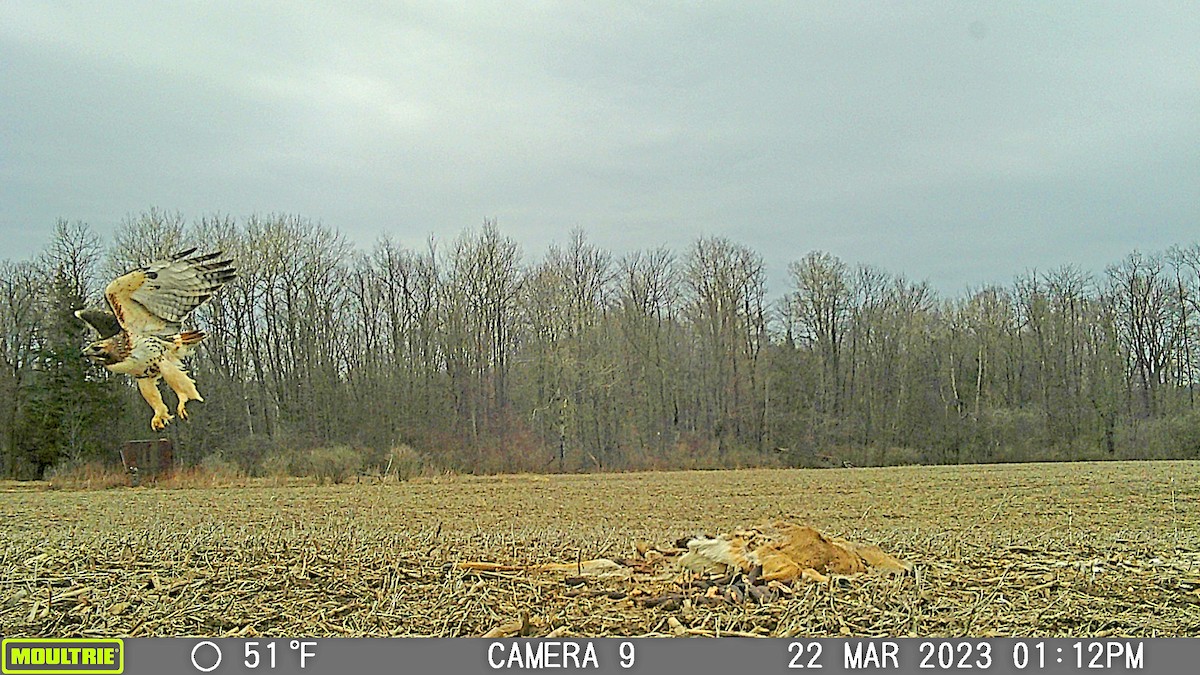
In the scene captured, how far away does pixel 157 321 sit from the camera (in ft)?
16.4

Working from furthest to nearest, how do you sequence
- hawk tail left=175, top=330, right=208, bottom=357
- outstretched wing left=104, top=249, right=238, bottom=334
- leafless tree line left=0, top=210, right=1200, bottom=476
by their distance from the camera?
leafless tree line left=0, top=210, right=1200, bottom=476
outstretched wing left=104, top=249, right=238, bottom=334
hawk tail left=175, top=330, right=208, bottom=357

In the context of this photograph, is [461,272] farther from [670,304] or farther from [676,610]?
[676,610]

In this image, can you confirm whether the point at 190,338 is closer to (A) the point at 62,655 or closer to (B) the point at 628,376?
(A) the point at 62,655

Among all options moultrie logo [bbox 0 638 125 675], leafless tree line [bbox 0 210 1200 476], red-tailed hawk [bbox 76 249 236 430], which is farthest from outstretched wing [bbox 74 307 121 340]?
leafless tree line [bbox 0 210 1200 476]

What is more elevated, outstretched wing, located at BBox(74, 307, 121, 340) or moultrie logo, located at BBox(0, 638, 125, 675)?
outstretched wing, located at BBox(74, 307, 121, 340)

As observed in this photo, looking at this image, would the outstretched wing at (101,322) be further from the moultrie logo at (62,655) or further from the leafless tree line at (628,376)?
the leafless tree line at (628,376)

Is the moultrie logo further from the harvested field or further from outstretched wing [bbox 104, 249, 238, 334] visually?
outstretched wing [bbox 104, 249, 238, 334]

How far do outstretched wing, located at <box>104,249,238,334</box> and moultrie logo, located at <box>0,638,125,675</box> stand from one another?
155 centimetres

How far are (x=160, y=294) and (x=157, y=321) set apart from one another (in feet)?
0.58

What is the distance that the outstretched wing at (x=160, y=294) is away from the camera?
498cm

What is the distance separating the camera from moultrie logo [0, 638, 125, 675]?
15.2ft

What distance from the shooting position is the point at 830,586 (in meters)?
5.64

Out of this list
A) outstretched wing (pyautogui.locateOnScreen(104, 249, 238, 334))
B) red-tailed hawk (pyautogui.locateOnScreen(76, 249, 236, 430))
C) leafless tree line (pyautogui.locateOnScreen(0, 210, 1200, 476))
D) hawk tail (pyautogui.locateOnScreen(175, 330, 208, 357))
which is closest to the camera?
red-tailed hawk (pyautogui.locateOnScreen(76, 249, 236, 430))

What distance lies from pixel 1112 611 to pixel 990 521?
27.8ft
